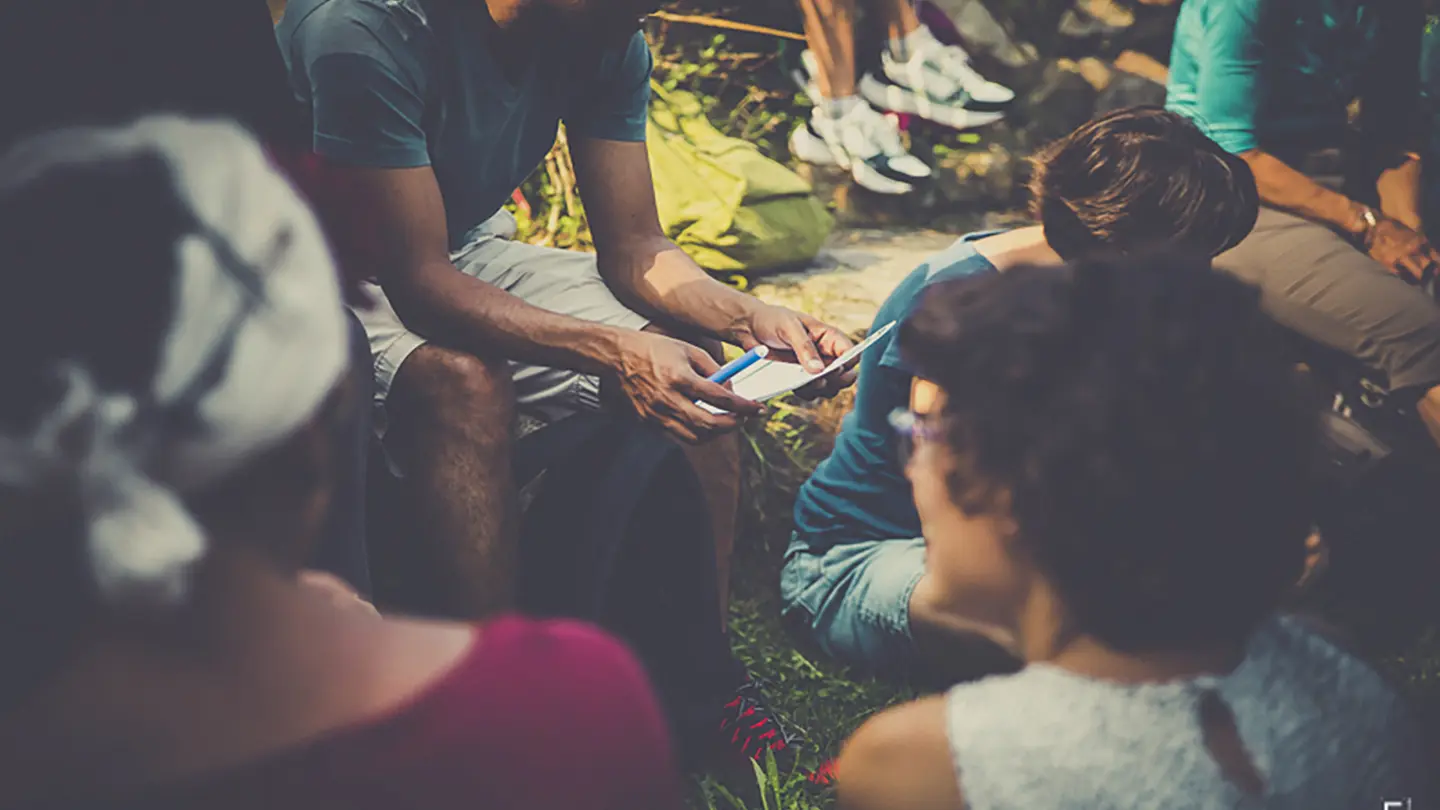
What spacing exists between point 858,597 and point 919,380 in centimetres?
56

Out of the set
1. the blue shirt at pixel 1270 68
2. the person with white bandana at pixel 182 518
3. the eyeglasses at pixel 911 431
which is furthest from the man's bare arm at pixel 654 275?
the person with white bandana at pixel 182 518

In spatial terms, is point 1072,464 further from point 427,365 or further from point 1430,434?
point 1430,434

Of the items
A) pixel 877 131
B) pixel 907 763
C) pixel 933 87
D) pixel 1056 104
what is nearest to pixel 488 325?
pixel 907 763

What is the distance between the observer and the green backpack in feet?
12.1

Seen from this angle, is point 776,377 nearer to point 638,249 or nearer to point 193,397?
point 638,249

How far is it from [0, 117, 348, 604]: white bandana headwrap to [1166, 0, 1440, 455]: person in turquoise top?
8.83 ft

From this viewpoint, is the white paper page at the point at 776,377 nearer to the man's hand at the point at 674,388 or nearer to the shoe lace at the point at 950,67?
the man's hand at the point at 674,388

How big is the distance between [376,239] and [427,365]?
0.23 m

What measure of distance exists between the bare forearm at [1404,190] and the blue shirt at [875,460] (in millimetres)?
1827

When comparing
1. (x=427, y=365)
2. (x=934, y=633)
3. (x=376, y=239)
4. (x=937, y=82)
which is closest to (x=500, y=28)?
(x=376, y=239)

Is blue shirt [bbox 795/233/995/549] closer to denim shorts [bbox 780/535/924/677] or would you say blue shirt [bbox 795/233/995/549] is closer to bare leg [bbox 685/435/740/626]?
denim shorts [bbox 780/535/924/677]

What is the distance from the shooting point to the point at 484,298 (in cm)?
242

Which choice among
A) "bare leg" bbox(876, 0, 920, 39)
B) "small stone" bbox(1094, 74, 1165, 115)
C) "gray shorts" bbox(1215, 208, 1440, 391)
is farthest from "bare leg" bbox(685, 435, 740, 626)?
"small stone" bbox(1094, 74, 1165, 115)

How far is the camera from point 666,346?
2.39m
